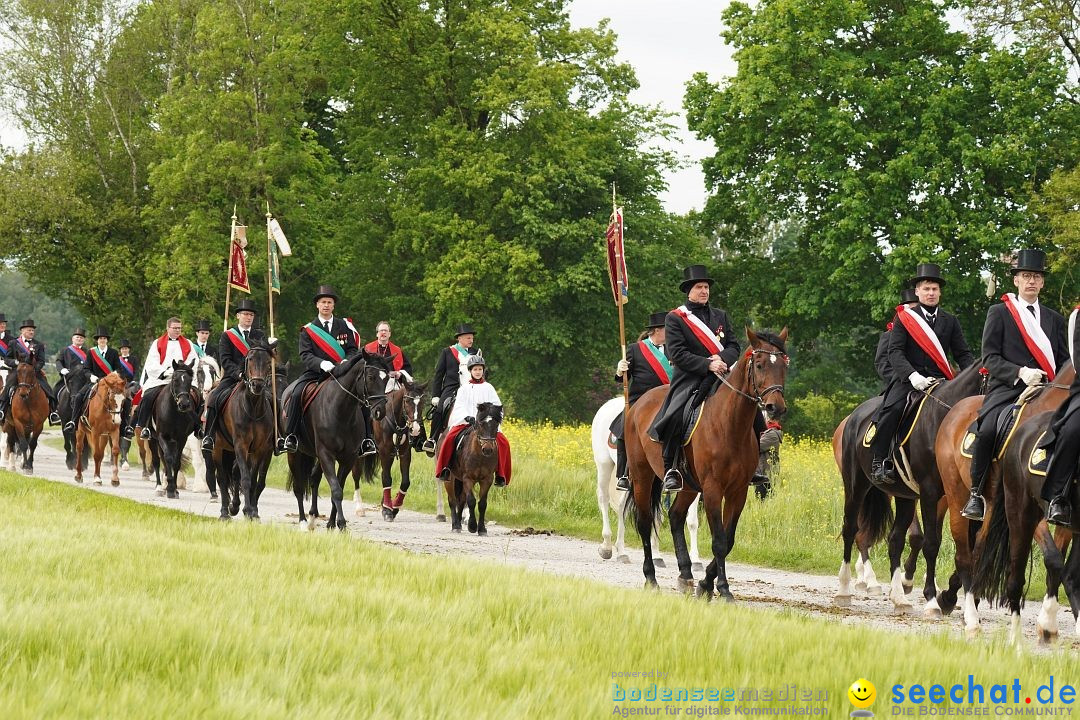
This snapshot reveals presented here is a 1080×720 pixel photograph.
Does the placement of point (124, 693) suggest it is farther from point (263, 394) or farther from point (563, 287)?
point (563, 287)

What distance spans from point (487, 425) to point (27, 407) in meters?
13.3

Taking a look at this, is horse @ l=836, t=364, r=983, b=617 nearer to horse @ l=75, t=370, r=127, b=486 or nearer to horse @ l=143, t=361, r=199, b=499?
horse @ l=143, t=361, r=199, b=499

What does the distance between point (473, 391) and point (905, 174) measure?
730 inches

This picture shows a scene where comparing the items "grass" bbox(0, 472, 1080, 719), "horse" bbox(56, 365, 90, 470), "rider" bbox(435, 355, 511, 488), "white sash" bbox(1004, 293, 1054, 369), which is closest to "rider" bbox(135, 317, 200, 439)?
"horse" bbox(56, 365, 90, 470)

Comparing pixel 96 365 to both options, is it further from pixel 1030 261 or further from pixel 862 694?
pixel 862 694

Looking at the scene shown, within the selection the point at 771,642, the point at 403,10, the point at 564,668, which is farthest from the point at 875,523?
the point at 403,10

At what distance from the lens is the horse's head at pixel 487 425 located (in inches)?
703

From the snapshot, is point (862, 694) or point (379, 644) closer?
point (862, 694)

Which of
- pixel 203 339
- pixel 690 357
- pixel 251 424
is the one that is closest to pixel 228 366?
pixel 251 424

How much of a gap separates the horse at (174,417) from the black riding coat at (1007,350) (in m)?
14.0

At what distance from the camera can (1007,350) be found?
10.4 m

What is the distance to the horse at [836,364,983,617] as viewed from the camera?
11531 millimetres

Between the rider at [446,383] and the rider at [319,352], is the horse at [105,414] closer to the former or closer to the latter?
the rider at [446,383]

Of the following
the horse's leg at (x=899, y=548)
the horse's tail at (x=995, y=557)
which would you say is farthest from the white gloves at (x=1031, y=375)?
the horse's leg at (x=899, y=548)
